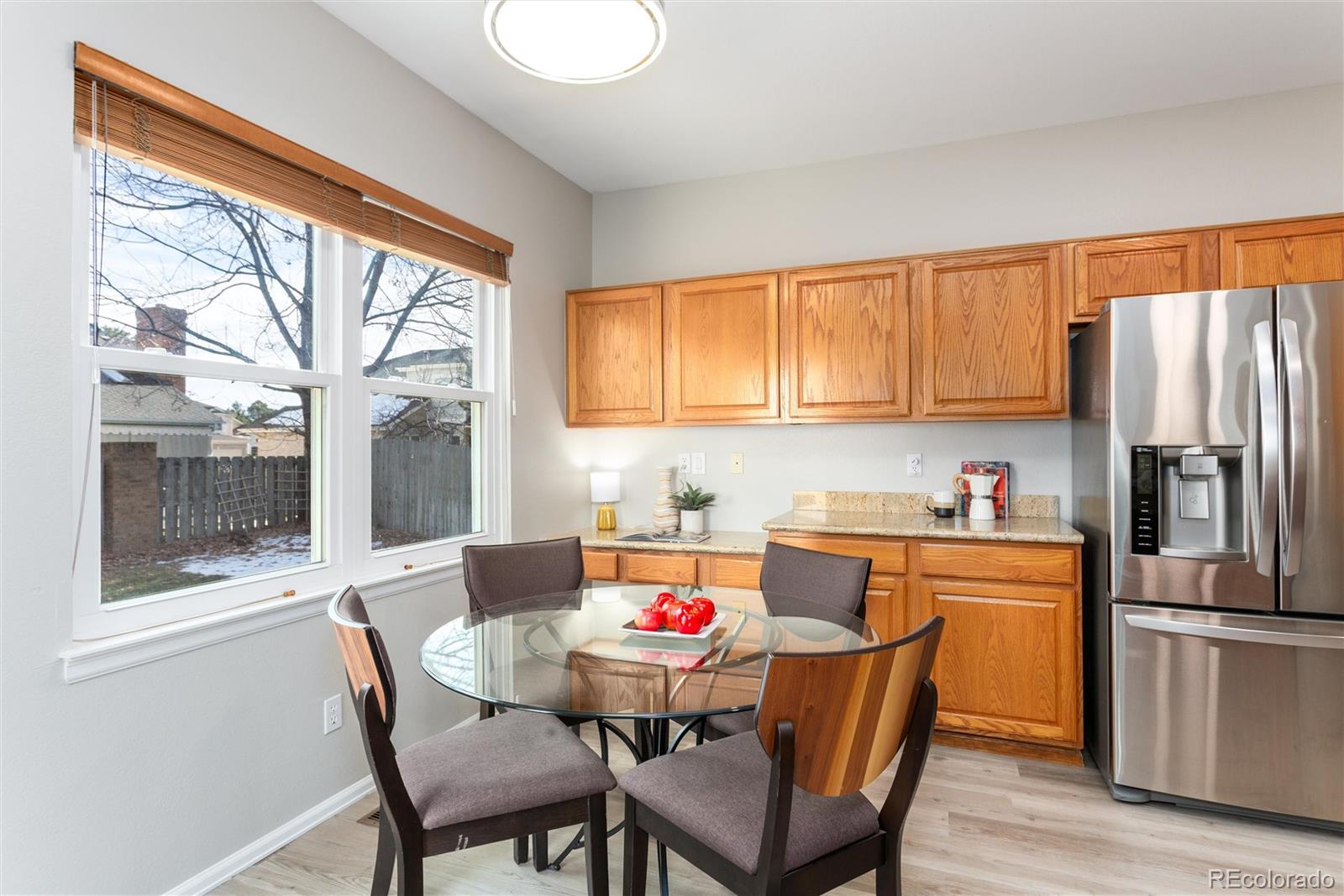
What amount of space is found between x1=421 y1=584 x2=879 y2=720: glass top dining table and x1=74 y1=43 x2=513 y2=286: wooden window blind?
1.42 meters

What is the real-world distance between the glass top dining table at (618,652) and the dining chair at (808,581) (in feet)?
0.32

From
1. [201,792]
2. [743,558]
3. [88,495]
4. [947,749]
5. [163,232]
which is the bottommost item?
[947,749]

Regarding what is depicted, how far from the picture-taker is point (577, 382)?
3820mm

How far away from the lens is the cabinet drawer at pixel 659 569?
328cm

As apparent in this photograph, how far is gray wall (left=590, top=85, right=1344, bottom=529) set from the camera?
2.97 metres

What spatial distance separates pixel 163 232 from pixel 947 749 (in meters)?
3.28

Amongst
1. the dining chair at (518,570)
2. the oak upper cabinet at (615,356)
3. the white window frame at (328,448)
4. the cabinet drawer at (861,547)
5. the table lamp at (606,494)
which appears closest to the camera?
the white window frame at (328,448)

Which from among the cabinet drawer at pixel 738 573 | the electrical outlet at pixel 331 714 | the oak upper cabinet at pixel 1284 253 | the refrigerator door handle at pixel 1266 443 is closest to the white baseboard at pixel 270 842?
the electrical outlet at pixel 331 714

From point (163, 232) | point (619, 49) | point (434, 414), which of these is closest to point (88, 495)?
point (163, 232)

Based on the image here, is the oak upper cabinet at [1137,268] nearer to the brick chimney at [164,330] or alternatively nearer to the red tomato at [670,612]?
the red tomato at [670,612]

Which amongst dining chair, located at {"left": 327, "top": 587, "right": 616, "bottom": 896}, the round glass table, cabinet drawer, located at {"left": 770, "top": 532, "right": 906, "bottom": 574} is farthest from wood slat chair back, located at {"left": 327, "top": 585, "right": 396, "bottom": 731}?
cabinet drawer, located at {"left": 770, "top": 532, "right": 906, "bottom": 574}

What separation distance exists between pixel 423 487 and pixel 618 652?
4.78ft

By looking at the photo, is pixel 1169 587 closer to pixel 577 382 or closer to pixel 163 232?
pixel 577 382

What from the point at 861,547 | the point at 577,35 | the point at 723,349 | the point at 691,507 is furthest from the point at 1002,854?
the point at 577,35
